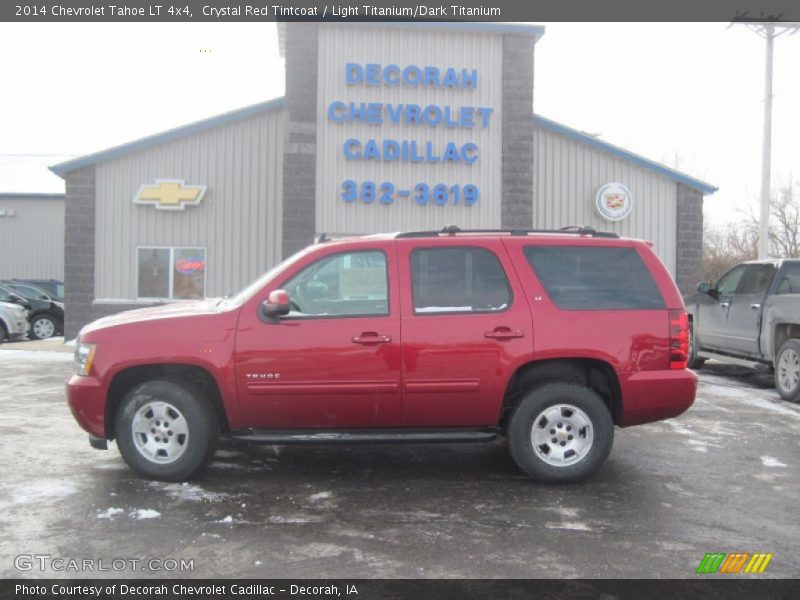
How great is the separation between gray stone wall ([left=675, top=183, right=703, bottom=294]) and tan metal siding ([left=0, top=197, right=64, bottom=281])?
2274 centimetres

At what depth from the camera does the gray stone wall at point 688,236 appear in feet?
57.1

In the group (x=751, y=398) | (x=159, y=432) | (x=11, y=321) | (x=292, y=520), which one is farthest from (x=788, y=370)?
(x=11, y=321)

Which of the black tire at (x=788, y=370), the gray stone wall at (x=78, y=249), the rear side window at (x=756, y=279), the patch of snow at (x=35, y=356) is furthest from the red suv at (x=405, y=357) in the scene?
the gray stone wall at (x=78, y=249)

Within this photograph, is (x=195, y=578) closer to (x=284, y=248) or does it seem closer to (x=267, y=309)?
(x=267, y=309)

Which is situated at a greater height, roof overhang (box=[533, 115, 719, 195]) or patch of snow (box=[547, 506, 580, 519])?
roof overhang (box=[533, 115, 719, 195])

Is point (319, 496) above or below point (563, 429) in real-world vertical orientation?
below

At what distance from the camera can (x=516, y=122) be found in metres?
16.5

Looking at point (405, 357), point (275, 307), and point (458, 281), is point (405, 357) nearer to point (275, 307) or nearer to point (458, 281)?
point (458, 281)

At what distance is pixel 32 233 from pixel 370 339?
91.0ft

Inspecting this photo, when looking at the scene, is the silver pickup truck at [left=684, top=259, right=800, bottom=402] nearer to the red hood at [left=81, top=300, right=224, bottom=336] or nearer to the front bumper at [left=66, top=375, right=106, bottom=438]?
the red hood at [left=81, top=300, right=224, bottom=336]

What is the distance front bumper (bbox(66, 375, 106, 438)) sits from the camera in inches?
218

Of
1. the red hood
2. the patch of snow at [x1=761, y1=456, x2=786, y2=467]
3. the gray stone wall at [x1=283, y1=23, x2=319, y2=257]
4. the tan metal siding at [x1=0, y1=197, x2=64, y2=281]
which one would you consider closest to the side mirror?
the red hood
